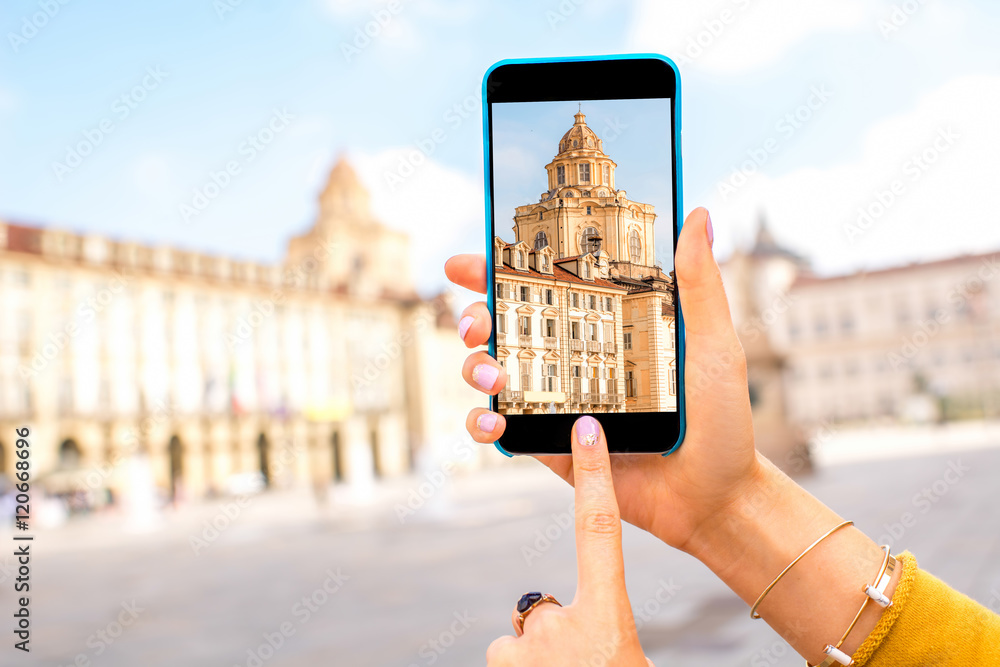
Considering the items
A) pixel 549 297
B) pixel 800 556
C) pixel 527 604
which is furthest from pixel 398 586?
pixel 527 604

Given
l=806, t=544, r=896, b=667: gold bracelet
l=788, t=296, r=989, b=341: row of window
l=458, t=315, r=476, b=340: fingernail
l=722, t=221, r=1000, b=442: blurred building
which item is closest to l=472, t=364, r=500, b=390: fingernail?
l=458, t=315, r=476, b=340: fingernail

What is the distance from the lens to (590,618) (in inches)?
50.4

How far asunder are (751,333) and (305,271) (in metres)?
43.7

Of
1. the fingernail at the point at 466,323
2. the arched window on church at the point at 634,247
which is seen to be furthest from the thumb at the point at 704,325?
the fingernail at the point at 466,323

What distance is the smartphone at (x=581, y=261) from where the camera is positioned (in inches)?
74.1

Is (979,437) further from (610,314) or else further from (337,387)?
(610,314)

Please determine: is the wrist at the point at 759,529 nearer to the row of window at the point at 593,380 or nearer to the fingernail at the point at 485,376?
the row of window at the point at 593,380

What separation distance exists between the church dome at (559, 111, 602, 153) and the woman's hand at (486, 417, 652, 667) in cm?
88

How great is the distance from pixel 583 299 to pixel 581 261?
9 centimetres

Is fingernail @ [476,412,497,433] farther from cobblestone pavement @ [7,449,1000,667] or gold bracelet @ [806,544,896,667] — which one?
cobblestone pavement @ [7,449,1000,667]

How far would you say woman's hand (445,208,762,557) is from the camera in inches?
70.0

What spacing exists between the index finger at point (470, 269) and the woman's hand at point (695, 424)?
0.23 meters

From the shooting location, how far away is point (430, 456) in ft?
190

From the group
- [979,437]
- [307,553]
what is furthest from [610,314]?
[979,437]
